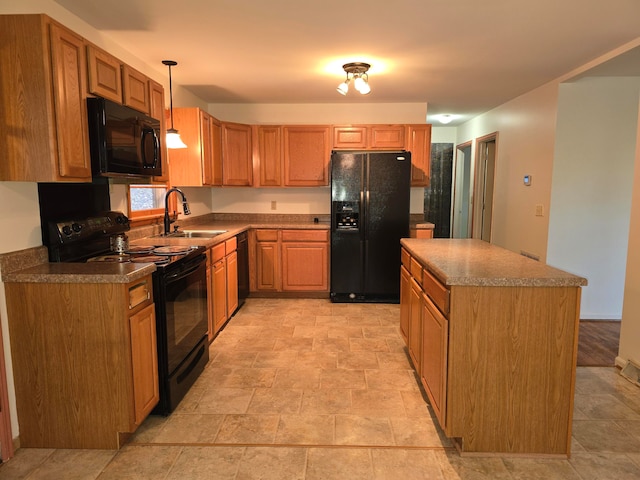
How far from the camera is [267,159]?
504 cm

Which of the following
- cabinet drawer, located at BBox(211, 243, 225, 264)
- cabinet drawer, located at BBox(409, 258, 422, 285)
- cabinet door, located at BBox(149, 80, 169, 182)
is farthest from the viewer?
cabinet drawer, located at BBox(211, 243, 225, 264)

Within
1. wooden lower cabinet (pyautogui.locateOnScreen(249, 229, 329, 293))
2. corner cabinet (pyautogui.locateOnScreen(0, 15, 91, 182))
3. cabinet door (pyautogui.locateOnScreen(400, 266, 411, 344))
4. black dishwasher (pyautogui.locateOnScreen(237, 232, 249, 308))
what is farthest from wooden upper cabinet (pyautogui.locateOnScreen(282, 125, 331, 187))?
corner cabinet (pyautogui.locateOnScreen(0, 15, 91, 182))

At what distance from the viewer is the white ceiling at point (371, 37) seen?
244 centimetres

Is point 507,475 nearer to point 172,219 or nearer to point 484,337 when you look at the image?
point 484,337

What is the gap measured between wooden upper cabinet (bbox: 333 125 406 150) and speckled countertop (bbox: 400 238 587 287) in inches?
88.7

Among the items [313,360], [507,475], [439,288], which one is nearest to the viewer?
[507,475]

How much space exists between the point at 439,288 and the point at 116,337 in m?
1.61

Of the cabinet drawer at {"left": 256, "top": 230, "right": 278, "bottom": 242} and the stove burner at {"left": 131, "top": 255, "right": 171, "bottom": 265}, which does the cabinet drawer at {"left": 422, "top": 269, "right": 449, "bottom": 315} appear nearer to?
the stove burner at {"left": 131, "top": 255, "right": 171, "bottom": 265}

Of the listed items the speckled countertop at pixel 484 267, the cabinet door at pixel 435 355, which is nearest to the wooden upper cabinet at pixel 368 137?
the speckled countertop at pixel 484 267

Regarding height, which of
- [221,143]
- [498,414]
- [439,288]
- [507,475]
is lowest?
[507,475]

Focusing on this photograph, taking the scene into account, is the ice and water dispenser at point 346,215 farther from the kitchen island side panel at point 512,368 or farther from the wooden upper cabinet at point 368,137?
the kitchen island side panel at point 512,368

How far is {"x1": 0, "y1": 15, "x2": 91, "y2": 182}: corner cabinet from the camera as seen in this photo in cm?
187

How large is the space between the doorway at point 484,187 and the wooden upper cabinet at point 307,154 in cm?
241

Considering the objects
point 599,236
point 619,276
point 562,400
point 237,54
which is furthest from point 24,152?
point 619,276
